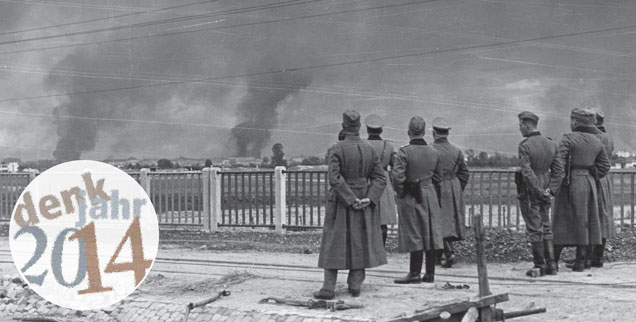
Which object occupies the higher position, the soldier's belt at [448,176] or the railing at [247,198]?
the soldier's belt at [448,176]

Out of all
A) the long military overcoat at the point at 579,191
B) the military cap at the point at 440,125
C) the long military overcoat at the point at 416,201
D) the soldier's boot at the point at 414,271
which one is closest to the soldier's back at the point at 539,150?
the long military overcoat at the point at 579,191

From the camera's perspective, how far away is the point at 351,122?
806cm

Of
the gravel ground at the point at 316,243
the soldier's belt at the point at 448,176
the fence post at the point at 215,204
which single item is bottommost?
the gravel ground at the point at 316,243

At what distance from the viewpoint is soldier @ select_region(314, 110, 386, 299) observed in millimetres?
8023

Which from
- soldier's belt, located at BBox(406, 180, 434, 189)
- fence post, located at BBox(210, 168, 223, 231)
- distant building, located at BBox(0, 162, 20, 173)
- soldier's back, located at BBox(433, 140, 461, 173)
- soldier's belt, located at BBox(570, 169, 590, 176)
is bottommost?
fence post, located at BBox(210, 168, 223, 231)

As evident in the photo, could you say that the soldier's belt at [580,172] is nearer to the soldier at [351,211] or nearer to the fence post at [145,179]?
the soldier at [351,211]

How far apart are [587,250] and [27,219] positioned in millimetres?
7487

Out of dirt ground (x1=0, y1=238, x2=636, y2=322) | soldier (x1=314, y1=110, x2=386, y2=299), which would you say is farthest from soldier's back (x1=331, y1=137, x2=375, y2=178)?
dirt ground (x1=0, y1=238, x2=636, y2=322)

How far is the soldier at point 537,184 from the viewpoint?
947 cm

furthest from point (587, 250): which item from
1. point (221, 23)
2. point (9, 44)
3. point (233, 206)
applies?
point (9, 44)

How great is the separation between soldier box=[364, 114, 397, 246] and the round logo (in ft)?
9.94

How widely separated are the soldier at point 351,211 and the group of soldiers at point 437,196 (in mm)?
11

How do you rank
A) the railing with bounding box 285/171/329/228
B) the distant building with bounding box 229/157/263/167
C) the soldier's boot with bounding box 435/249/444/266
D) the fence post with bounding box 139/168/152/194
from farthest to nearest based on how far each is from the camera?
the distant building with bounding box 229/157/263/167, the fence post with bounding box 139/168/152/194, the railing with bounding box 285/171/329/228, the soldier's boot with bounding box 435/249/444/266

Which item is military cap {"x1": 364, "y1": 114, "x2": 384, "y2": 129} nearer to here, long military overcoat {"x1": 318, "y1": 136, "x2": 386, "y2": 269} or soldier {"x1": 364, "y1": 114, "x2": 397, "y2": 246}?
soldier {"x1": 364, "y1": 114, "x2": 397, "y2": 246}
